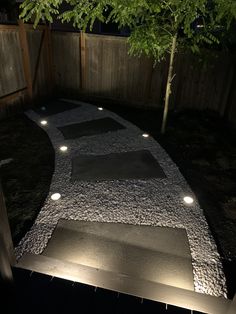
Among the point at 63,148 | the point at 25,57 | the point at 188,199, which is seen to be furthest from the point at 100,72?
the point at 188,199

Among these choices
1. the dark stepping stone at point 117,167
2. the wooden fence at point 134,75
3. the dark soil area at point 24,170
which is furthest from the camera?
the wooden fence at point 134,75

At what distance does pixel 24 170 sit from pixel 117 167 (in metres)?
2.06

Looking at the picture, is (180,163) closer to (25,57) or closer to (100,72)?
(100,72)

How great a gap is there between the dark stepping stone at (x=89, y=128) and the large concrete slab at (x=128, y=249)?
12.2 feet

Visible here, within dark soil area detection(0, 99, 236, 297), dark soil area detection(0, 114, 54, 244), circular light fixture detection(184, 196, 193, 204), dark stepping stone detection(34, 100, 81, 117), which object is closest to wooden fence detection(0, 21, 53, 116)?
dark stepping stone detection(34, 100, 81, 117)

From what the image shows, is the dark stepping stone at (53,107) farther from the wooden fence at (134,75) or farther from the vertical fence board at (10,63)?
the vertical fence board at (10,63)

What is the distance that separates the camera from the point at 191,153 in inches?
245

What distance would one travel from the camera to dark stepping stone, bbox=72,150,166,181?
16.9 ft

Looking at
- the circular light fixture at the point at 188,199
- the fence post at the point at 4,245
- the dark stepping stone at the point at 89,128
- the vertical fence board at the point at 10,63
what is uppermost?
the vertical fence board at the point at 10,63

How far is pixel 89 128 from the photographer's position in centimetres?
751

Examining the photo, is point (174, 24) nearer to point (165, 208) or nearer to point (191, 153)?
point (191, 153)

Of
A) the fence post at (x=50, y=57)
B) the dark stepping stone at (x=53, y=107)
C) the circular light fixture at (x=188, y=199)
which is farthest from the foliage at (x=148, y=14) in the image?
the fence post at (x=50, y=57)

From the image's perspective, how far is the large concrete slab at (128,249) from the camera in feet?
10.2

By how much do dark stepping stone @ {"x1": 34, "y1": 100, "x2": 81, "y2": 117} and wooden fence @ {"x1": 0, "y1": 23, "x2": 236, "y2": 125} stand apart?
1.64ft
